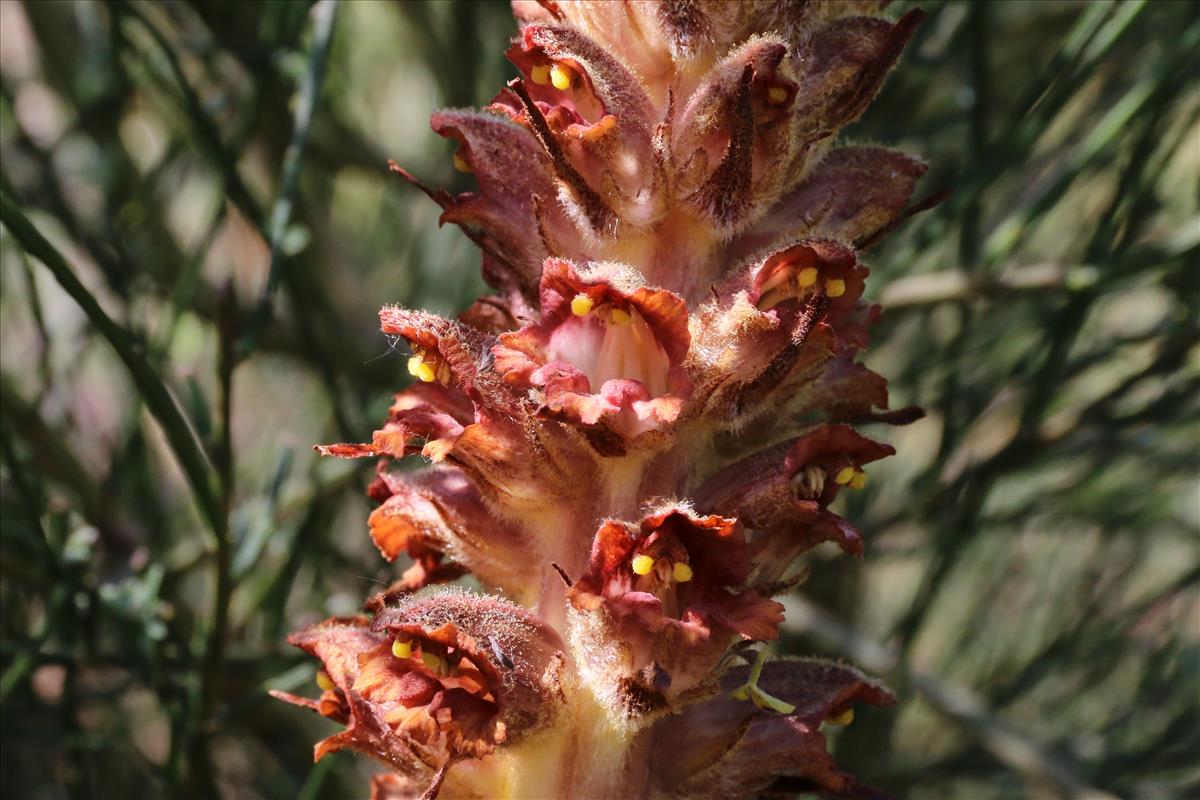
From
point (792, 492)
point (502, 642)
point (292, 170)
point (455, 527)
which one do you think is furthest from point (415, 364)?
point (292, 170)

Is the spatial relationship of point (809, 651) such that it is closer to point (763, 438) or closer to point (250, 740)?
point (250, 740)

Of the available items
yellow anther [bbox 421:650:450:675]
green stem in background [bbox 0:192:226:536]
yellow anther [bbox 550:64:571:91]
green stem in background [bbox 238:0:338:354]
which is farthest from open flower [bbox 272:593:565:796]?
green stem in background [bbox 238:0:338:354]

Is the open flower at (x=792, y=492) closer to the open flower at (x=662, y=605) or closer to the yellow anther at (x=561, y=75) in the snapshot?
the open flower at (x=662, y=605)

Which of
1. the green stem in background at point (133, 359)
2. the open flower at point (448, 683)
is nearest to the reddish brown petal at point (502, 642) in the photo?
the open flower at point (448, 683)

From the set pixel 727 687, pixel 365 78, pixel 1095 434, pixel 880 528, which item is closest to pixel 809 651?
pixel 880 528

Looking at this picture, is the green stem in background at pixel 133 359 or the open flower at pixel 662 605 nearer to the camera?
the open flower at pixel 662 605

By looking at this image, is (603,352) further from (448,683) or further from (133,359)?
(133,359)

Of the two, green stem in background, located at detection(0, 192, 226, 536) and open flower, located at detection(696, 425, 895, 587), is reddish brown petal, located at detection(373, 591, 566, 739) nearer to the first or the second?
open flower, located at detection(696, 425, 895, 587)
